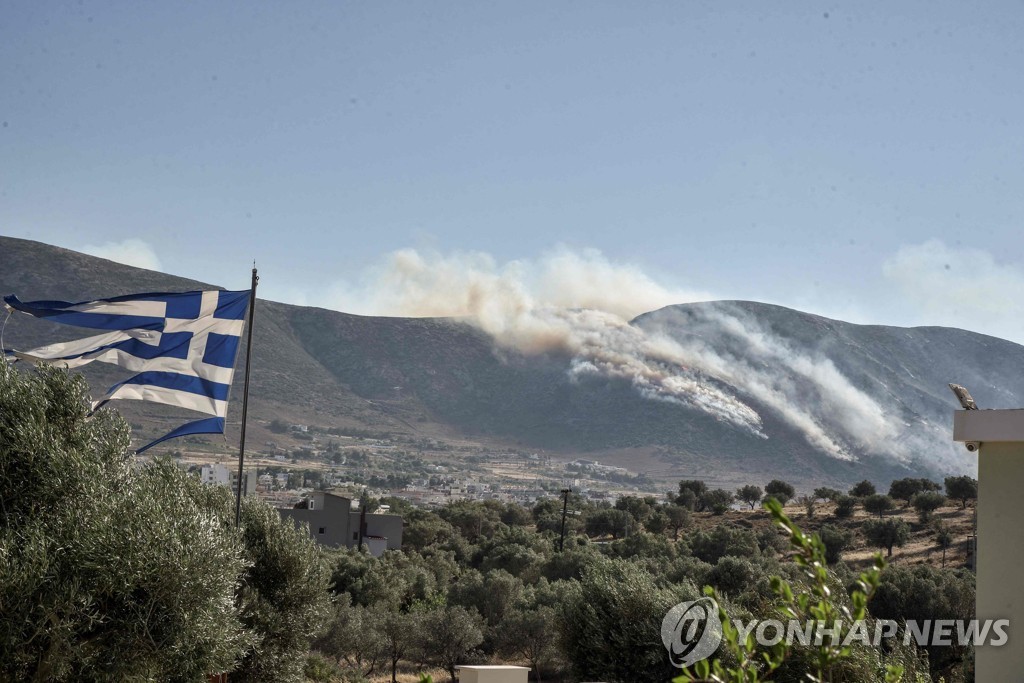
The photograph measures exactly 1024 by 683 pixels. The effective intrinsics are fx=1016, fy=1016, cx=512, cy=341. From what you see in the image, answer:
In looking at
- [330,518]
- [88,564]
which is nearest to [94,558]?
[88,564]

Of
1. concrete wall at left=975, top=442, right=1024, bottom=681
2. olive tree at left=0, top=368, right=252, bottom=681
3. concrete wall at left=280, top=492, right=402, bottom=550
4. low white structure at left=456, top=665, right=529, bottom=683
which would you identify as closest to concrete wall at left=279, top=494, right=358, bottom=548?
concrete wall at left=280, top=492, right=402, bottom=550

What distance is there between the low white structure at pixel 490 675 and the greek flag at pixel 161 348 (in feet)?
17.6

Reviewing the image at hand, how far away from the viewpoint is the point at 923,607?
33.1 metres

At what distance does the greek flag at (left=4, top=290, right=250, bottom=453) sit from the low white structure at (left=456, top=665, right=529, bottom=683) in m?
5.38

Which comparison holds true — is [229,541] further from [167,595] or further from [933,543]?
[933,543]

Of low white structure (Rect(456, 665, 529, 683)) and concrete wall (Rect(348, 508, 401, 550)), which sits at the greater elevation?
low white structure (Rect(456, 665, 529, 683))

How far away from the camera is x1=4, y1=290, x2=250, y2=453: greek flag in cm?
1553

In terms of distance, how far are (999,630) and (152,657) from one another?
9.94 meters

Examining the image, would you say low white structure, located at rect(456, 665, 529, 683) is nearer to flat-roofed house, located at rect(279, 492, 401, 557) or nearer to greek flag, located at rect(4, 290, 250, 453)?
greek flag, located at rect(4, 290, 250, 453)

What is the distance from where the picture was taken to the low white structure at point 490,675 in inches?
610

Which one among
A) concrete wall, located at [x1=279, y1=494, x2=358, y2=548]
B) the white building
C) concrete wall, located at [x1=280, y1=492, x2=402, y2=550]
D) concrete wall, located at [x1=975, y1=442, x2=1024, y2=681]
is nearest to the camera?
concrete wall, located at [x1=975, y1=442, x2=1024, y2=681]

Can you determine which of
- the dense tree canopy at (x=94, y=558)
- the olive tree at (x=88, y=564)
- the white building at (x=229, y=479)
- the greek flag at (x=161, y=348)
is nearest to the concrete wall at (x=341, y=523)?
the white building at (x=229, y=479)

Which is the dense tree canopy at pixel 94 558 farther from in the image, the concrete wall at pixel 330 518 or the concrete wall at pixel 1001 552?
the concrete wall at pixel 330 518

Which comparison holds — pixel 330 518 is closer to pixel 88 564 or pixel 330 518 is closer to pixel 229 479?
pixel 229 479
